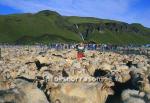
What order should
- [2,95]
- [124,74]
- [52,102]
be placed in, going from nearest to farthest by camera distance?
[2,95], [52,102], [124,74]

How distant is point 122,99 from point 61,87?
240 cm

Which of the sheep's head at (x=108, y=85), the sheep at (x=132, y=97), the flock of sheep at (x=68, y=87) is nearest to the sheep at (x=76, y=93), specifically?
the flock of sheep at (x=68, y=87)

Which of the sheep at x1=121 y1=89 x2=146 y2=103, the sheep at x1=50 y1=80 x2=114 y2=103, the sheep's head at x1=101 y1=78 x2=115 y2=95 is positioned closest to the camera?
the sheep at x1=121 y1=89 x2=146 y2=103

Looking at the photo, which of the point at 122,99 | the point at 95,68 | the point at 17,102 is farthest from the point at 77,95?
the point at 95,68

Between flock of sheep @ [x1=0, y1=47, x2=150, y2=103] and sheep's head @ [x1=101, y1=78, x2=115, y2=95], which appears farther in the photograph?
sheep's head @ [x1=101, y1=78, x2=115, y2=95]

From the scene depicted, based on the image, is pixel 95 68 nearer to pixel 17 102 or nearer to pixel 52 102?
pixel 52 102

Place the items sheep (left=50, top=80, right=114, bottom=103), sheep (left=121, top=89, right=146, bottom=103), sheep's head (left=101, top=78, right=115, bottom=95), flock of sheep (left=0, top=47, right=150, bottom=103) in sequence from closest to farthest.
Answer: flock of sheep (left=0, top=47, right=150, bottom=103)
sheep (left=121, top=89, right=146, bottom=103)
sheep (left=50, top=80, right=114, bottom=103)
sheep's head (left=101, top=78, right=115, bottom=95)

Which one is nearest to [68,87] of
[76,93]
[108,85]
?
[76,93]

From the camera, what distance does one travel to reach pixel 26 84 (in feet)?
53.2

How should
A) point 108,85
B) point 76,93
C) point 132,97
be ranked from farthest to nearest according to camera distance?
point 108,85, point 76,93, point 132,97

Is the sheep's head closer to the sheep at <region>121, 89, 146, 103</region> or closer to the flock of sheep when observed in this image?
the flock of sheep

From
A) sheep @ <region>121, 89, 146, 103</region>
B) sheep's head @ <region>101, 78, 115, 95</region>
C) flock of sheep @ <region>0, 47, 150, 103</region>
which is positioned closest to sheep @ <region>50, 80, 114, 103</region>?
flock of sheep @ <region>0, 47, 150, 103</region>

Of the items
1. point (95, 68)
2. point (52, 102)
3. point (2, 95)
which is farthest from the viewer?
point (95, 68)

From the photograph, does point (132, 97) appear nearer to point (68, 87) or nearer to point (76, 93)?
point (76, 93)
